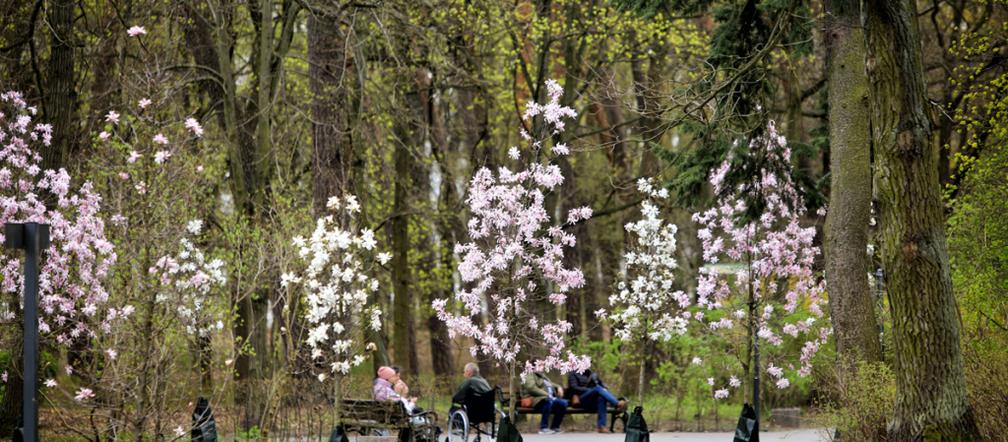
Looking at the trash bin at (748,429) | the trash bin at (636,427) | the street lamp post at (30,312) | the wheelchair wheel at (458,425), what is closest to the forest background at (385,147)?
the trash bin at (748,429)

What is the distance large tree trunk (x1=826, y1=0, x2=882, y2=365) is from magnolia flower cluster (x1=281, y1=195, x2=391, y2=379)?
5656mm

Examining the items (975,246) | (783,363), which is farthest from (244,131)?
(975,246)

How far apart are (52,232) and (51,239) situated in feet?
0.32

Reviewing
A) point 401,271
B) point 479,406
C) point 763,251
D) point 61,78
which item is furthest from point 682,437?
point 61,78

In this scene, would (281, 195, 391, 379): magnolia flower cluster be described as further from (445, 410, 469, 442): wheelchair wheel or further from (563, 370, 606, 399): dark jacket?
(563, 370, 606, 399): dark jacket

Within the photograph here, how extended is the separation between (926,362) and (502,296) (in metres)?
6.03

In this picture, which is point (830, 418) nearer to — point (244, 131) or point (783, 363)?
point (783, 363)

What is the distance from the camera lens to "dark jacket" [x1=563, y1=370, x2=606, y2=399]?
21016mm

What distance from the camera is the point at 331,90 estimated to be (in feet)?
67.2

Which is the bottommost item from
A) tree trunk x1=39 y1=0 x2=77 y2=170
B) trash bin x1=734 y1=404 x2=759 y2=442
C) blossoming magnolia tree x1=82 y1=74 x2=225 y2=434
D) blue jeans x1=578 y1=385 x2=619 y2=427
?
trash bin x1=734 y1=404 x2=759 y2=442

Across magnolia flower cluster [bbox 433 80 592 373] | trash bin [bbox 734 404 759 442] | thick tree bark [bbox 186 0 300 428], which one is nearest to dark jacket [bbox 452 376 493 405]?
magnolia flower cluster [bbox 433 80 592 373]

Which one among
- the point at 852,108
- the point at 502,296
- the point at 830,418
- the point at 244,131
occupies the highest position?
the point at 244,131

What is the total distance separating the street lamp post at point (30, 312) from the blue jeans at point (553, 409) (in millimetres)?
12968

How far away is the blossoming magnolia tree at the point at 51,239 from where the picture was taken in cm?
1594
